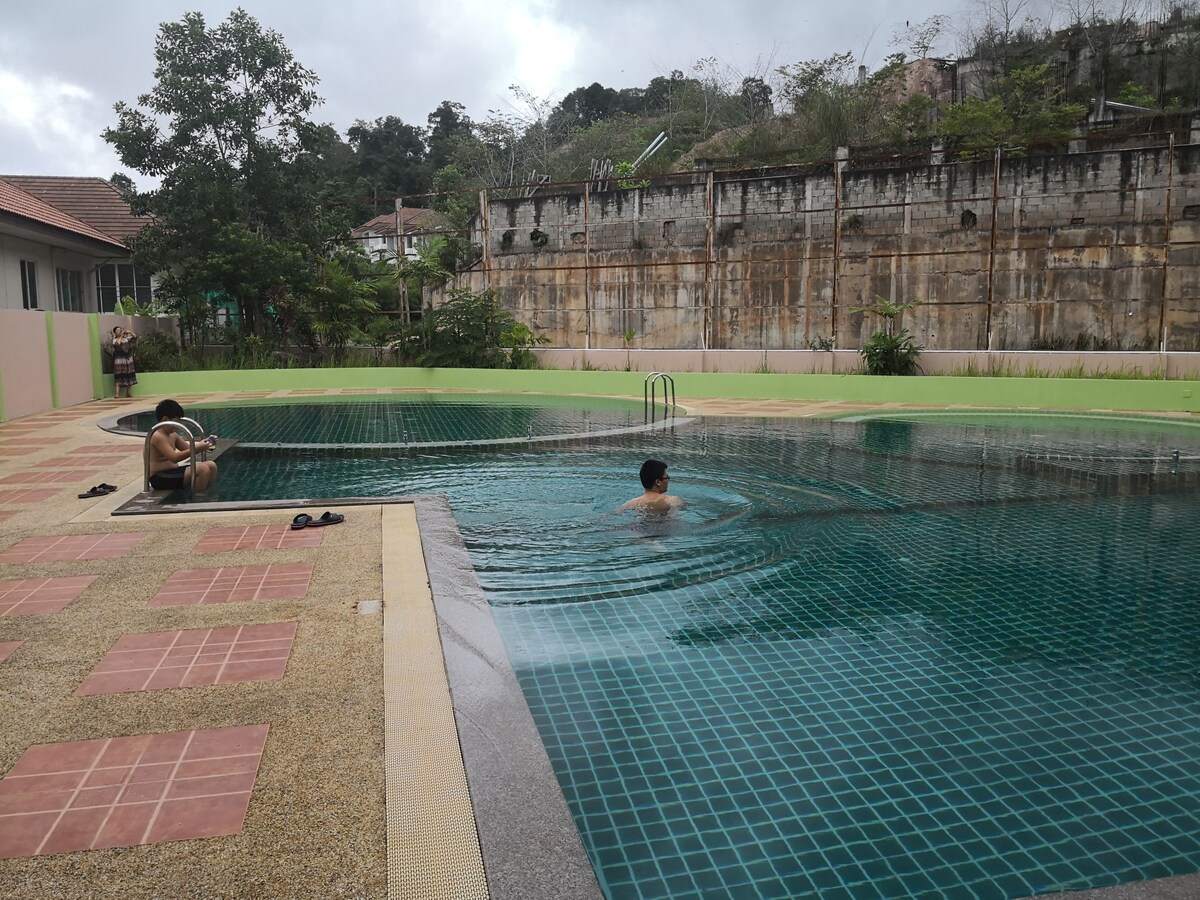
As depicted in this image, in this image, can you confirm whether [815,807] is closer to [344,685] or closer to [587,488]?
[344,685]

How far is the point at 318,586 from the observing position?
5.39 metres

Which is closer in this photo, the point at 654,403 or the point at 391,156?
the point at 654,403

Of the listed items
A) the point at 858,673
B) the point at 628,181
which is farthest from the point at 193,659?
the point at 628,181

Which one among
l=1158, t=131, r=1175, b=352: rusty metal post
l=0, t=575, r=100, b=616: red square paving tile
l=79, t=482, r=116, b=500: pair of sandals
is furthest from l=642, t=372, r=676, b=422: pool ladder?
l=0, t=575, r=100, b=616: red square paving tile

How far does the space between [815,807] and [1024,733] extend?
1.19 meters

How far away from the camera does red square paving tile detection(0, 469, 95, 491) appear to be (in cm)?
889

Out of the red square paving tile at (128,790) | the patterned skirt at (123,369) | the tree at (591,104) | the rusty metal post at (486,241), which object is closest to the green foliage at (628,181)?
the rusty metal post at (486,241)

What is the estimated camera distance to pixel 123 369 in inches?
739

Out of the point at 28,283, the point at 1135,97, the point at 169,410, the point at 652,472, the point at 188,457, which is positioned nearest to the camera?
the point at 652,472

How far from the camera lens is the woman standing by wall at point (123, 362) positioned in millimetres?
18734

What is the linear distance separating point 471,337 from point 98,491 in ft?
45.5

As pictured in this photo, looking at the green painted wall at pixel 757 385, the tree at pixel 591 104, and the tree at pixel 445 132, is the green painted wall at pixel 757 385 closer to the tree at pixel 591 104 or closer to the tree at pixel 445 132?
the tree at pixel 445 132

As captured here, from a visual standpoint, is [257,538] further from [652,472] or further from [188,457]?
[652,472]

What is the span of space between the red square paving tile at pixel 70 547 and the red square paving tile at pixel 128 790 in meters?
3.04
